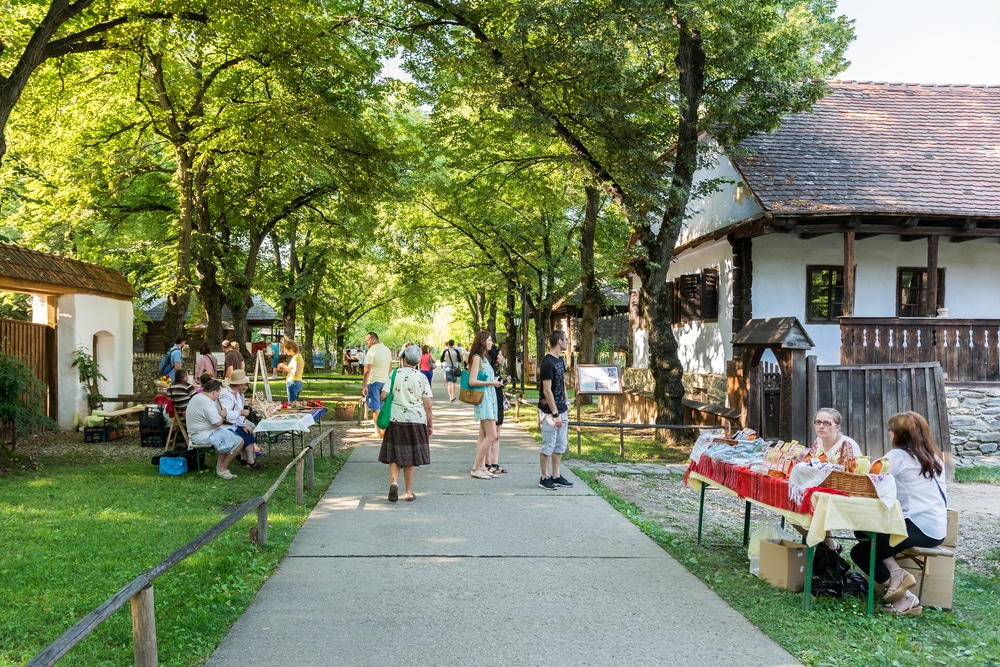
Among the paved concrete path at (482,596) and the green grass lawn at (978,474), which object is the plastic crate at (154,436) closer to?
the paved concrete path at (482,596)

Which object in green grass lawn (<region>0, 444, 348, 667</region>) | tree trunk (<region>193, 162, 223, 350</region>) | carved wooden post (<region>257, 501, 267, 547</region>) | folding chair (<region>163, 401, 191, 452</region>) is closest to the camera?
green grass lawn (<region>0, 444, 348, 667</region>)

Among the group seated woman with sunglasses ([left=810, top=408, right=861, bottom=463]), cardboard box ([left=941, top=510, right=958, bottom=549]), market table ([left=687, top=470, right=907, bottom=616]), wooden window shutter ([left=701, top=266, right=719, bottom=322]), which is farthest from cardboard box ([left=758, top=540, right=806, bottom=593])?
wooden window shutter ([left=701, top=266, right=719, bottom=322])

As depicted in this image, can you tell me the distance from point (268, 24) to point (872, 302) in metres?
12.9

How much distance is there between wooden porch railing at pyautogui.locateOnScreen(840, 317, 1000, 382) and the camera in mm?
13852

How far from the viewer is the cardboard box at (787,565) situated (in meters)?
5.84

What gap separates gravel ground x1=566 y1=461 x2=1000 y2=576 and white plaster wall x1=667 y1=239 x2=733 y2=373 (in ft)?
17.2

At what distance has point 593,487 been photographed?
396 inches

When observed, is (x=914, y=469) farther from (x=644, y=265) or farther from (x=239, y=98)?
(x=239, y=98)

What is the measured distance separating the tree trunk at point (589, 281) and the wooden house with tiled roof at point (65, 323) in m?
10.7

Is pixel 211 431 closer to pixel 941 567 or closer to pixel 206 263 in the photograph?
pixel 941 567

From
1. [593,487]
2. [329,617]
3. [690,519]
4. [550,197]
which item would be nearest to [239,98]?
[550,197]

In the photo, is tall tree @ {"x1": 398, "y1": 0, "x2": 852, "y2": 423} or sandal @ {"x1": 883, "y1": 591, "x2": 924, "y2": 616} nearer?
sandal @ {"x1": 883, "y1": 591, "x2": 924, "y2": 616}

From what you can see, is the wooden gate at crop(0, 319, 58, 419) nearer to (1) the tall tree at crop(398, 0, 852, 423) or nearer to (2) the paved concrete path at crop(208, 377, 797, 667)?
(2) the paved concrete path at crop(208, 377, 797, 667)

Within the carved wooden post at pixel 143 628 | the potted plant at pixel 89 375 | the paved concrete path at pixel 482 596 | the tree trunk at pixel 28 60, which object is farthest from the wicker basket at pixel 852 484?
the potted plant at pixel 89 375
